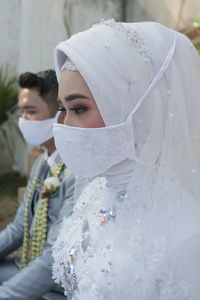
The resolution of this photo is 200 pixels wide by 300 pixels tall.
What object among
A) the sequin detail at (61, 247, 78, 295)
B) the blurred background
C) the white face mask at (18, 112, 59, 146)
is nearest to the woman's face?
the sequin detail at (61, 247, 78, 295)

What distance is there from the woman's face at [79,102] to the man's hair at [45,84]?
1197 millimetres

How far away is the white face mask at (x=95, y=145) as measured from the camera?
1.36 meters

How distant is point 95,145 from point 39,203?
108 centimetres

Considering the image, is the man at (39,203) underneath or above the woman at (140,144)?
underneath

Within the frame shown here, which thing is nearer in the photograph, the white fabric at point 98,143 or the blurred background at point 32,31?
the white fabric at point 98,143

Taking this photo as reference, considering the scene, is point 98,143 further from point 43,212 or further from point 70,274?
point 43,212

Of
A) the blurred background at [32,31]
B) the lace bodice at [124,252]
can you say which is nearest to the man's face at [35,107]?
the lace bodice at [124,252]

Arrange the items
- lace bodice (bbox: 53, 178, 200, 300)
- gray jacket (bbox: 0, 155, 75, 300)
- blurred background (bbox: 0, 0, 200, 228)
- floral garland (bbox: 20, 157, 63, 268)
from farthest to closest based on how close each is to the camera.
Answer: blurred background (bbox: 0, 0, 200, 228), floral garland (bbox: 20, 157, 63, 268), gray jacket (bbox: 0, 155, 75, 300), lace bodice (bbox: 53, 178, 200, 300)

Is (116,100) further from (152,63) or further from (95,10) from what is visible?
(95,10)

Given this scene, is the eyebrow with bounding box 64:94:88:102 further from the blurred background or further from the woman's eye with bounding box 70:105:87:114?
the blurred background

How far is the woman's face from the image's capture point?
1364 millimetres

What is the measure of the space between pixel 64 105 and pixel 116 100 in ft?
0.56

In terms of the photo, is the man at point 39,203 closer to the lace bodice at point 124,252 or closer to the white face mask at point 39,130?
the white face mask at point 39,130

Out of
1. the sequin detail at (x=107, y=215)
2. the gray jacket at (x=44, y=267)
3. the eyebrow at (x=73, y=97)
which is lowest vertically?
the gray jacket at (x=44, y=267)
